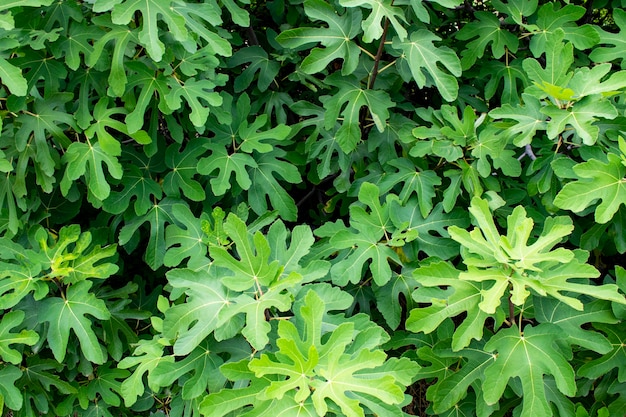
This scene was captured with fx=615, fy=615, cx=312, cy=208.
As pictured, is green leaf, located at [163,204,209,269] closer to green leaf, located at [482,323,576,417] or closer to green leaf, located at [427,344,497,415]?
green leaf, located at [427,344,497,415]

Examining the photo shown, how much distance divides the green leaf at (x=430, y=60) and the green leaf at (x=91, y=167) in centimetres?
120

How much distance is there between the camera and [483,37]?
279 centimetres

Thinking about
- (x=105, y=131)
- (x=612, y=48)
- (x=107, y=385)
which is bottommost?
(x=107, y=385)

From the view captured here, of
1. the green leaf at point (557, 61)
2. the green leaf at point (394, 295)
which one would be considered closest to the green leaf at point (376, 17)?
the green leaf at point (557, 61)

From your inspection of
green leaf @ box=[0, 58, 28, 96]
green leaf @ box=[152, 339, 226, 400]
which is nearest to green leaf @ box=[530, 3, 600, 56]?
green leaf @ box=[152, 339, 226, 400]

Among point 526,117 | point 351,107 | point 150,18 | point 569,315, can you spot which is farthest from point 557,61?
point 150,18

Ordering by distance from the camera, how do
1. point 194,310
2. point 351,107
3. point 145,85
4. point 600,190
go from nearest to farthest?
point 194,310 < point 600,190 < point 145,85 < point 351,107

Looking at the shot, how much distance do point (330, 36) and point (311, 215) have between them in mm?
990

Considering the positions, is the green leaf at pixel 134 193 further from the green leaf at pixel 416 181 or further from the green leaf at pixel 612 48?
the green leaf at pixel 612 48

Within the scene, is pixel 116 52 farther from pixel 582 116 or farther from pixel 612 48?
pixel 612 48

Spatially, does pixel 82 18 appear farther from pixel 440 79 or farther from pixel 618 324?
pixel 618 324

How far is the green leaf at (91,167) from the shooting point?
2.39 metres

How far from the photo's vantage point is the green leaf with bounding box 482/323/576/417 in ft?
6.36

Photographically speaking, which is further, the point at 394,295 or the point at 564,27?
the point at 564,27
